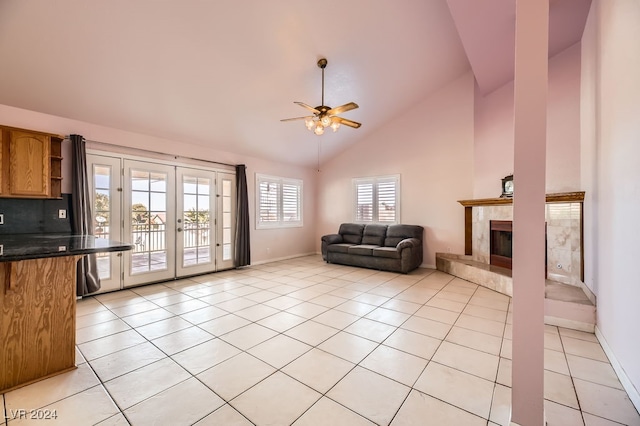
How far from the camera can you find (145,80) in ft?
11.7

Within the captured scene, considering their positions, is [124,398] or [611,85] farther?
[611,85]

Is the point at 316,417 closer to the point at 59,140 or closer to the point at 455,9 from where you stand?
the point at 455,9

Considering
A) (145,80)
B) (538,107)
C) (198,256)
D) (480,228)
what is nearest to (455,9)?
(538,107)

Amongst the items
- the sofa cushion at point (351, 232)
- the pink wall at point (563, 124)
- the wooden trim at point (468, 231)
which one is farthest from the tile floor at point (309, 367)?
the sofa cushion at point (351, 232)

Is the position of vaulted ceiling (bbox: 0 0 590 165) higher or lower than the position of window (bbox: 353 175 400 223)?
higher

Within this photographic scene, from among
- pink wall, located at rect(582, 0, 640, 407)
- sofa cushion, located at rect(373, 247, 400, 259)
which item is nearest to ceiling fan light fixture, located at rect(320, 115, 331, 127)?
pink wall, located at rect(582, 0, 640, 407)

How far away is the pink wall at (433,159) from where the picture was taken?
5.57 metres

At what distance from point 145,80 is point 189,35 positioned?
36.5 inches

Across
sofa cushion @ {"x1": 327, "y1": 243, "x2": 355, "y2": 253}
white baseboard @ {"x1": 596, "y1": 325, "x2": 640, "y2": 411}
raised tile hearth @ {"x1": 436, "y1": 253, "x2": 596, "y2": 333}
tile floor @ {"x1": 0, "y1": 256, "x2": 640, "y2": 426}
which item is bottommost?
tile floor @ {"x1": 0, "y1": 256, "x2": 640, "y2": 426}

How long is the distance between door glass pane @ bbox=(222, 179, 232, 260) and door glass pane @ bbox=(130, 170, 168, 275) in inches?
46.1

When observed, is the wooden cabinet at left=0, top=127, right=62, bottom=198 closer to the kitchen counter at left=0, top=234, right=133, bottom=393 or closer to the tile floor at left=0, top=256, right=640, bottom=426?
the tile floor at left=0, top=256, right=640, bottom=426

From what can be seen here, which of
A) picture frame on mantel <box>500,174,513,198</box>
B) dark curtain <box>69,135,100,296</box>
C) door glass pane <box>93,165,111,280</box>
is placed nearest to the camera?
dark curtain <box>69,135,100,296</box>

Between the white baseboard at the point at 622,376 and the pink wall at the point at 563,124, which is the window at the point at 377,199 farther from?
the white baseboard at the point at 622,376

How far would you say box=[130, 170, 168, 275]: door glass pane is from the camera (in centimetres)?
445
